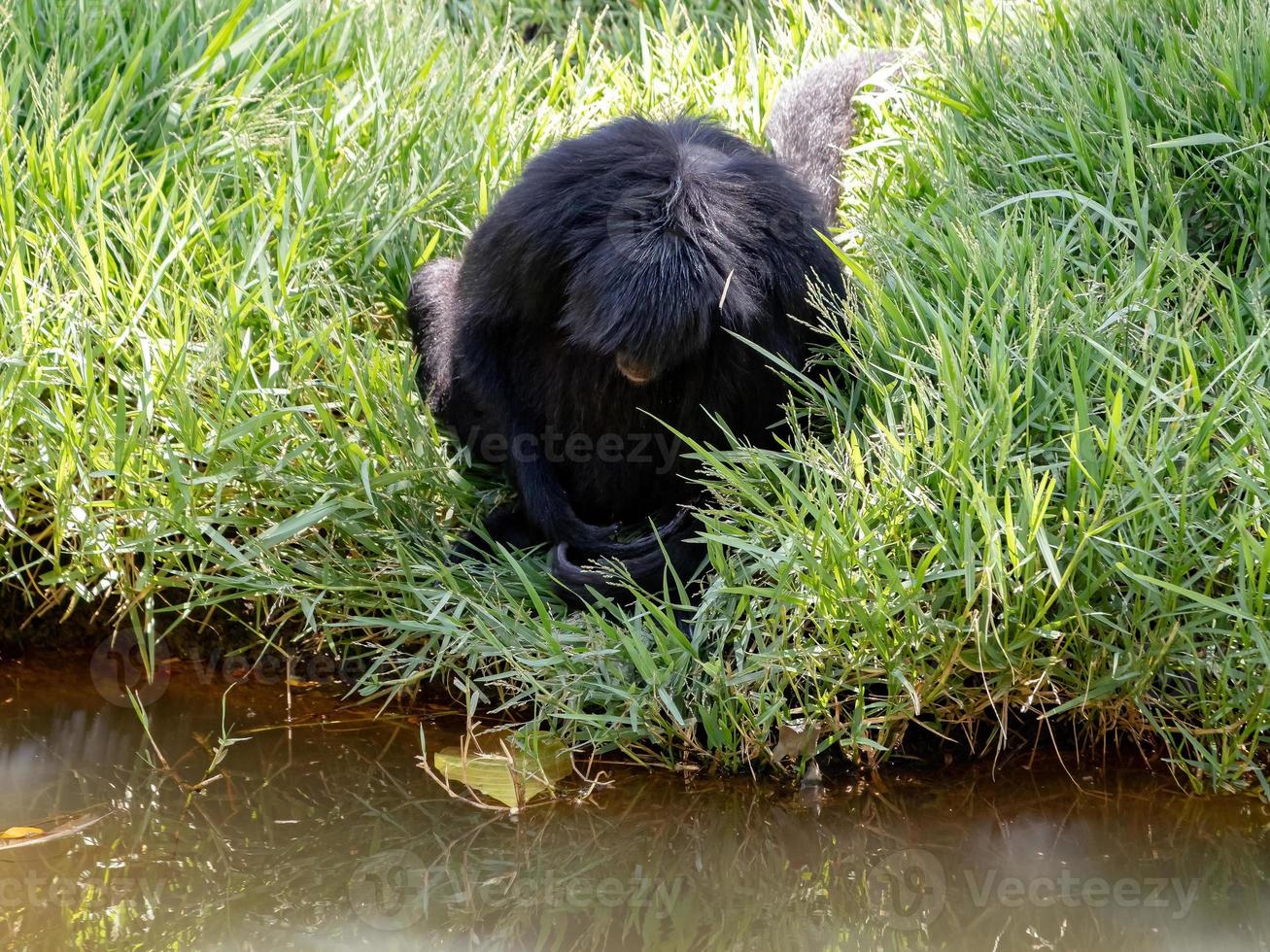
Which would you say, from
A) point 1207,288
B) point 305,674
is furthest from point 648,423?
point 1207,288

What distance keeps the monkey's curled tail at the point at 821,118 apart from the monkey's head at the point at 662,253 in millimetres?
925

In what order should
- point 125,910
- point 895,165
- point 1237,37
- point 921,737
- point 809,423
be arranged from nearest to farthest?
point 125,910 < point 921,737 < point 809,423 < point 1237,37 < point 895,165


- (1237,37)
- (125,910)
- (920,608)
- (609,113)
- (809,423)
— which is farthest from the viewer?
(609,113)

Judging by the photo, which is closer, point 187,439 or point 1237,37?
point 187,439

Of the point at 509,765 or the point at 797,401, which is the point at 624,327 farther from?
the point at 509,765

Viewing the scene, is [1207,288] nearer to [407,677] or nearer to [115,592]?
[407,677]

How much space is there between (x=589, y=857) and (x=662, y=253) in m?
1.35

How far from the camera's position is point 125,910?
269 centimetres

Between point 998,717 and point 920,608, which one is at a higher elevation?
point 920,608

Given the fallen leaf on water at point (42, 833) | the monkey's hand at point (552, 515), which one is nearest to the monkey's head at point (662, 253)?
the monkey's hand at point (552, 515)

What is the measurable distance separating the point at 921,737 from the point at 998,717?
0.25 metres

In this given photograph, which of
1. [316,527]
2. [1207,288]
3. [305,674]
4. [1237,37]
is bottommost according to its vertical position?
[305,674]

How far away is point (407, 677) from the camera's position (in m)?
3.38

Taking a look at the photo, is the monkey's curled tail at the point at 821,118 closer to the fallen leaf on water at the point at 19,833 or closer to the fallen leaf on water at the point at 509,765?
the fallen leaf on water at the point at 509,765
